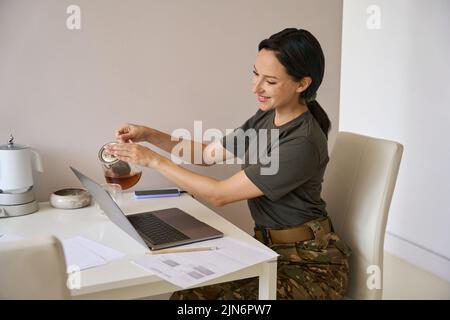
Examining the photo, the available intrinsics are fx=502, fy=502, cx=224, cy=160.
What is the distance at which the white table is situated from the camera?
1107 millimetres

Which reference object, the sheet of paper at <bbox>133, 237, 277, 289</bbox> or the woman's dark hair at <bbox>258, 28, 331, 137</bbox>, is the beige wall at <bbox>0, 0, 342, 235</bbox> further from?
the sheet of paper at <bbox>133, 237, 277, 289</bbox>

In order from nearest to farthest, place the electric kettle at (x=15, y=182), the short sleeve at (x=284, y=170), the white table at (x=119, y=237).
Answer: the white table at (x=119, y=237) < the short sleeve at (x=284, y=170) < the electric kettle at (x=15, y=182)

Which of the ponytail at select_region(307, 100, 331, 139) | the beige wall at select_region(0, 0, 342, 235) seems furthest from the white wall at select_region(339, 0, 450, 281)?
the ponytail at select_region(307, 100, 331, 139)

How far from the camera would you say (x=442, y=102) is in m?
2.71

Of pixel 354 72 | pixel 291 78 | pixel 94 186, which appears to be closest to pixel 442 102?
pixel 354 72

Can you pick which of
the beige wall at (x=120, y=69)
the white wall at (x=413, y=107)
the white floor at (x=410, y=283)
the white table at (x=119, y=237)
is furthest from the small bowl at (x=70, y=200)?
the white wall at (x=413, y=107)

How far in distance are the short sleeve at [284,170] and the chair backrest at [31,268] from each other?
724 mm

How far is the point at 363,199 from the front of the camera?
1564mm

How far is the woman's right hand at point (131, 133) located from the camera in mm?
1684

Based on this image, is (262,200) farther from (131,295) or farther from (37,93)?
(37,93)

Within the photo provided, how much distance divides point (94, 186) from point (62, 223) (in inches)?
9.0

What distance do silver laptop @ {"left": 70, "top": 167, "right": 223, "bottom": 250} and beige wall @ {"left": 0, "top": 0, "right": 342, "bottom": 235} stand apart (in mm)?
369

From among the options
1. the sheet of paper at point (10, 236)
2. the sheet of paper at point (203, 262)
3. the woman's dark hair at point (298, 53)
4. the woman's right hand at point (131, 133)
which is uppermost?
the woman's dark hair at point (298, 53)

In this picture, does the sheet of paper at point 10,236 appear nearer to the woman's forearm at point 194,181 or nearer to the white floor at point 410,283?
the woman's forearm at point 194,181
